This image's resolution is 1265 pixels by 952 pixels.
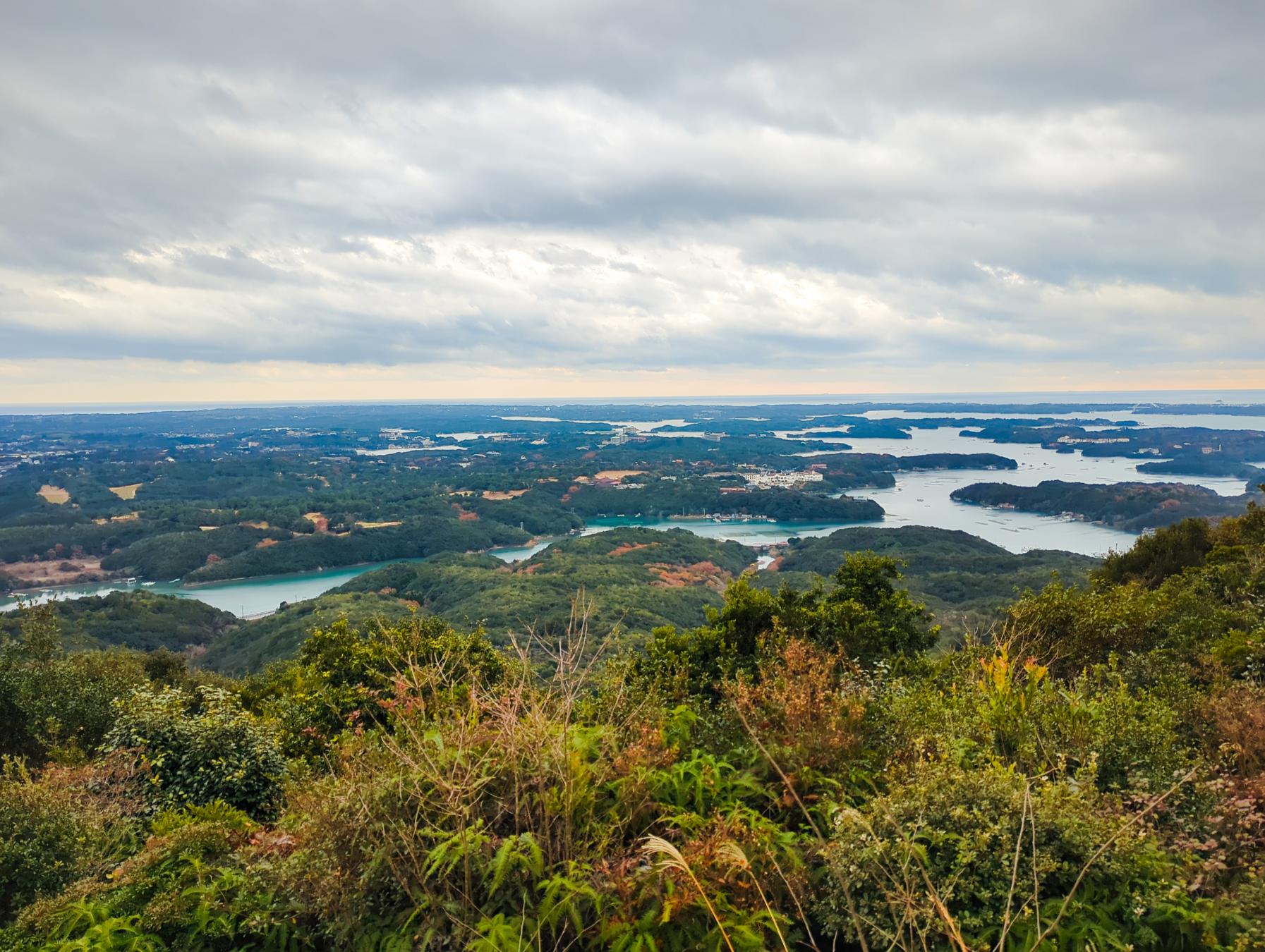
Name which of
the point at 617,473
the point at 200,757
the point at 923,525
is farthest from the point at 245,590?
the point at 200,757

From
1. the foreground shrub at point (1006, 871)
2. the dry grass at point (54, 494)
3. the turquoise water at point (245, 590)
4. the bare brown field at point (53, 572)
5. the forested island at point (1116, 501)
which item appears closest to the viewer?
the foreground shrub at point (1006, 871)

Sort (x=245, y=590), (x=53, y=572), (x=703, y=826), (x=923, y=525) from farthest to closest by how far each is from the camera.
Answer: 1. (x=923, y=525)
2. (x=53, y=572)
3. (x=245, y=590)
4. (x=703, y=826)

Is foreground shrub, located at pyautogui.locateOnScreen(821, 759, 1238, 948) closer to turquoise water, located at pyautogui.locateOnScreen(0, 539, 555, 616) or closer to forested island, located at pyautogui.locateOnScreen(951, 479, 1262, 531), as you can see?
turquoise water, located at pyautogui.locateOnScreen(0, 539, 555, 616)

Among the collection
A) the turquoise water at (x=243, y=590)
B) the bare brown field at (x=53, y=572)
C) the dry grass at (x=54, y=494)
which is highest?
the dry grass at (x=54, y=494)

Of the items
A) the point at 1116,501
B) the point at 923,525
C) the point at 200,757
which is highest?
the point at 200,757

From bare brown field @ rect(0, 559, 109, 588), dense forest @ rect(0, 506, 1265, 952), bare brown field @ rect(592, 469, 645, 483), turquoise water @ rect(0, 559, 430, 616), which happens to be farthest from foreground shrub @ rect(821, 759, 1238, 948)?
bare brown field @ rect(592, 469, 645, 483)

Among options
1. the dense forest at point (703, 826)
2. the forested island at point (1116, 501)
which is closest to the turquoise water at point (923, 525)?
the forested island at point (1116, 501)

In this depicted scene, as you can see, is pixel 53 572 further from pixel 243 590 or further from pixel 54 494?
pixel 54 494

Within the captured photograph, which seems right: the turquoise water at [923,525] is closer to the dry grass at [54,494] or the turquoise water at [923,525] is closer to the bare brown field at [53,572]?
the bare brown field at [53,572]

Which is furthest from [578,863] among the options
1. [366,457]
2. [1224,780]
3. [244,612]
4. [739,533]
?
[366,457]

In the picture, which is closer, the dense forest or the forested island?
the dense forest

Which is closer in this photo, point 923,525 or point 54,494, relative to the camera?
point 923,525
